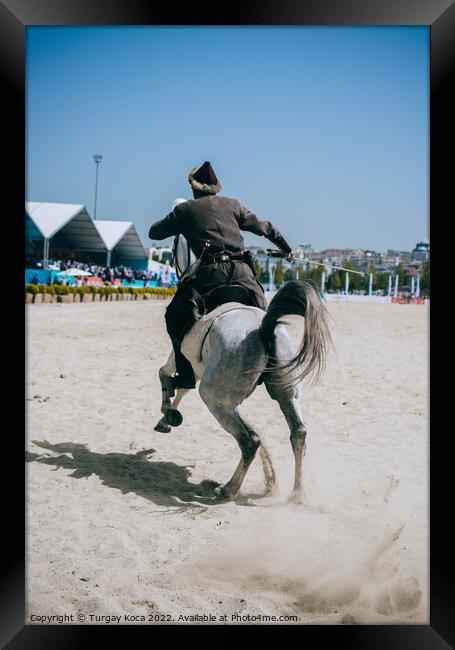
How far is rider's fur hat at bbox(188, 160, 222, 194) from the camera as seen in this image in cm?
454

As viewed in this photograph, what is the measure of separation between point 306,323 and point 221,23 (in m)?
1.93

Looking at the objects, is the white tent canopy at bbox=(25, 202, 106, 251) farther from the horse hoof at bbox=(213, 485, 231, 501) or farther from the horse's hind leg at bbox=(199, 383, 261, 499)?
the horse hoof at bbox=(213, 485, 231, 501)

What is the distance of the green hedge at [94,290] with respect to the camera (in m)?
17.4

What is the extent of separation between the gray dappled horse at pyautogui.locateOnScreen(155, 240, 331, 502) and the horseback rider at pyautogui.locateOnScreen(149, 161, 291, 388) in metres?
0.22

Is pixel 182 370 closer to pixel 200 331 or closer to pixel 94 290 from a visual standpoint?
pixel 200 331

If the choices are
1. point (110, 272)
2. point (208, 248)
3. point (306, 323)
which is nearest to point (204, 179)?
point (208, 248)

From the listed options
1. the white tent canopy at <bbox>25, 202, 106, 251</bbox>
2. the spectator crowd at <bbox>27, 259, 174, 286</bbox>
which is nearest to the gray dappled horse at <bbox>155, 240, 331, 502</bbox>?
the white tent canopy at <bbox>25, 202, 106, 251</bbox>

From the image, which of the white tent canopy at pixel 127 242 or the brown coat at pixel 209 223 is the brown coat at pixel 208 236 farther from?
the white tent canopy at pixel 127 242

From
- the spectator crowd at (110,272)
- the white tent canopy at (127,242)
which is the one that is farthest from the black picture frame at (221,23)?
the spectator crowd at (110,272)

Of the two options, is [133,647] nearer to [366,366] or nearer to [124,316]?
[366,366]

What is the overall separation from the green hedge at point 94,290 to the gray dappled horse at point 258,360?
11.8 m

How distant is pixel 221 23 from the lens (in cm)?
349

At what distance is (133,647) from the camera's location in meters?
3.25

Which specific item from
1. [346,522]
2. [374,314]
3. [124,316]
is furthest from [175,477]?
[374,314]
